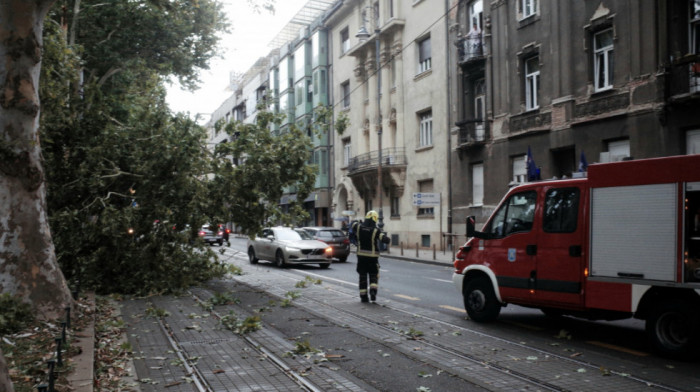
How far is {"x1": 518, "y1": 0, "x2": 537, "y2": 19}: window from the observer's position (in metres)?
25.0

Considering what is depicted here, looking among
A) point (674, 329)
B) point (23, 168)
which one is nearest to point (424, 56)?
point (23, 168)

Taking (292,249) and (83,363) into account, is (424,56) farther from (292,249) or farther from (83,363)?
(83,363)

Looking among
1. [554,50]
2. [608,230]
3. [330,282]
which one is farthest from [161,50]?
[608,230]

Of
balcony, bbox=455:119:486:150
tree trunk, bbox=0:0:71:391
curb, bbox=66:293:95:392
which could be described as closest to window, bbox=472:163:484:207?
balcony, bbox=455:119:486:150

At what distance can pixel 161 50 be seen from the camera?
24078 mm

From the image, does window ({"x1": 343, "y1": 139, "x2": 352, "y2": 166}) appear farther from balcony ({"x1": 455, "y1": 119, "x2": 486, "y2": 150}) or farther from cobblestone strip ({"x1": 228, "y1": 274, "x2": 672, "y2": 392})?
cobblestone strip ({"x1": 228, "y1": 274, "x2": 672, "y2": 392})

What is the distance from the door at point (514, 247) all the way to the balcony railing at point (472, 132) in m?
18.8

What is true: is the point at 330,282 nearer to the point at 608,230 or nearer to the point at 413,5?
the point at 608,230

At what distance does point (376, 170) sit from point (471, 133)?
30.3ft

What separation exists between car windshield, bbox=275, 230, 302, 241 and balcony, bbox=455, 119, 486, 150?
10.0 m

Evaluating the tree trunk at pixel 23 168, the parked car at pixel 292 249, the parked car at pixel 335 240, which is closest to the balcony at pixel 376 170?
the parked car at pixel 335 240

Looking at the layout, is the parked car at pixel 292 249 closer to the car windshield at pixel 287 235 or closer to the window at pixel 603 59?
the car windshield at pixel 287 235

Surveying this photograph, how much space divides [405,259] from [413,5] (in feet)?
49.2

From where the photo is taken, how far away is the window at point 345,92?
43500mm
